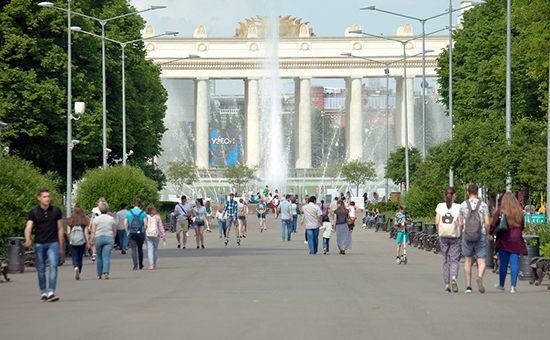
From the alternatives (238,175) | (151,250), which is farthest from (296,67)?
(151,250)

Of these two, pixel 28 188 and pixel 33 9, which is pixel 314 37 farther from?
pixel 28 188

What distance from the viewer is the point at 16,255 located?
2022 centimetres

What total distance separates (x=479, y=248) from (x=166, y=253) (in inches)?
555

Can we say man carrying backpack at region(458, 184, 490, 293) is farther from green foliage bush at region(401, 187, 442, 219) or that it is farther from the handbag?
green foliage bush at region(401, 187, 442, 219)

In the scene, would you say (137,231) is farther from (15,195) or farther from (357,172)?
(357,172)

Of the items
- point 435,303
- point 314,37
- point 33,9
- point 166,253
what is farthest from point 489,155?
point 314,37

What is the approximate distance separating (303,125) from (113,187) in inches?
2662

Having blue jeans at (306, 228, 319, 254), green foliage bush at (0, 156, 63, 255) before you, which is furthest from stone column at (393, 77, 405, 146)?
green foliage bush at (0, 156, 63, 255)

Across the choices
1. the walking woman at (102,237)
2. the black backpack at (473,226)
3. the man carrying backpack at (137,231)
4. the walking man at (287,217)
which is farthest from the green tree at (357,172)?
the black backpack at (473,226)

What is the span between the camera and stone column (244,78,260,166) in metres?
104

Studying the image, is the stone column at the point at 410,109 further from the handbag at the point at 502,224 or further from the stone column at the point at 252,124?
the handbag at the point at 502,224

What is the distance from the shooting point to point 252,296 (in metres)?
14.2

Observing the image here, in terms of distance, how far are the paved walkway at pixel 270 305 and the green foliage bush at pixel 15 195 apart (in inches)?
65.7

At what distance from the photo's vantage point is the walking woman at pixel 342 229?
25.9 meters
